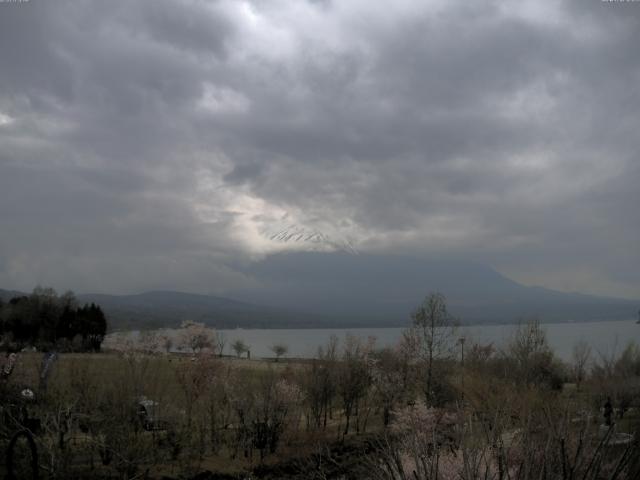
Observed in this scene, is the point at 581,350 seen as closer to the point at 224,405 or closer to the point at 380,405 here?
the point at 380,405

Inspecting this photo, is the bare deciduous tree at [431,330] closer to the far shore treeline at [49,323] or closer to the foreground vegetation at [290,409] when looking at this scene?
the foreground vegetation at [290,409]

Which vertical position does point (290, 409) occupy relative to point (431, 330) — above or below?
below

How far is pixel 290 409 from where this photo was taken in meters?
25.4

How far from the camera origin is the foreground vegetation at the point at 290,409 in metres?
17.0

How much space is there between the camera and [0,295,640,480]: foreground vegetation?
17.0m

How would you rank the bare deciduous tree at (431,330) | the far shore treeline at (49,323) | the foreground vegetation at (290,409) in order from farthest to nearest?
the far shore treeline at (49,323) → the bare deciduous tree at (431,330) → the foreground vegetation at (290,409)

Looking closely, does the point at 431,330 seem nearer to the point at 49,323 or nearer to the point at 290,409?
the point at 290,409

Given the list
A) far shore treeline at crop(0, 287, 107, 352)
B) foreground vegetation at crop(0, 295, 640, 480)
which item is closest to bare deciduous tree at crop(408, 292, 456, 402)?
foreground vegetation at crop(0, 295, 640, 480)

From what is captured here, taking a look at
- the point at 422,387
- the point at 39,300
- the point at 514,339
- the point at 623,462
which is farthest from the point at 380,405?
the point at 39,300


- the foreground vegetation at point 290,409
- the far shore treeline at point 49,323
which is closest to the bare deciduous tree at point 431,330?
the foreground vegetation at point 290,409

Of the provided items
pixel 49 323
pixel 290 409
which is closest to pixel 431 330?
pixel 290 409

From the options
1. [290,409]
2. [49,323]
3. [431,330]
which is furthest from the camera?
[49,323]

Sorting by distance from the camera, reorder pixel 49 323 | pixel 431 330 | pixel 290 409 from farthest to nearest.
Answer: pixel 49 323, pixel 431 330, pixel 290 409

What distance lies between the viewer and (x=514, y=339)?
37844 millimetres
